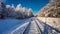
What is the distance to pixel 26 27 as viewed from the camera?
276cm

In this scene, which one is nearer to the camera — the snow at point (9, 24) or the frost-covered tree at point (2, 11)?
the snow at point (9, 24)

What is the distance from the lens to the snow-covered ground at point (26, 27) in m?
2.65

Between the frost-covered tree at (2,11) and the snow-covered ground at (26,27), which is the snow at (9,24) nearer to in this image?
the snow-covered ground at (26,27)

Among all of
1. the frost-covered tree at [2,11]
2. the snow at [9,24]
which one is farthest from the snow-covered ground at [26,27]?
the frost-covered tree at [2,11]

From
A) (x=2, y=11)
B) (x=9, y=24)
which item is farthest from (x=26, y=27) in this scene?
(x=2, y=11)

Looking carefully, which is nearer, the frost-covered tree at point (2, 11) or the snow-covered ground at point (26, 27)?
the snow-covered ground at point (26, 27)

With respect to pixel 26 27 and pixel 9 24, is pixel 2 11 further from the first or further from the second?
pixel 26 27

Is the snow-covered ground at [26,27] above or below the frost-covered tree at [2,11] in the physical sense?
below

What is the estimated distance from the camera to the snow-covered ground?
2.65 m

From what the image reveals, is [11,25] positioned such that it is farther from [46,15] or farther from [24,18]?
[46,15]

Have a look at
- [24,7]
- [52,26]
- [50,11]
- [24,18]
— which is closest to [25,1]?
[24,7]

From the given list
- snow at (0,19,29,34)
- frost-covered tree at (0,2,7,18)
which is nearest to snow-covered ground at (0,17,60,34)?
snow at (0,19,29,34)

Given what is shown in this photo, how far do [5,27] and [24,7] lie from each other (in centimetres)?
55

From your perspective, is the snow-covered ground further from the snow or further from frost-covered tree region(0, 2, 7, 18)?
frost-covered tree region(0, 2, 7, 18)
